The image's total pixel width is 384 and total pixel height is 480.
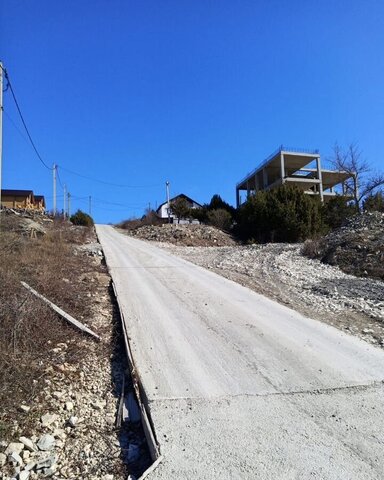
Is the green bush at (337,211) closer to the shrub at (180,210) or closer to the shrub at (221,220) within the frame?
the shrub at (221,220)

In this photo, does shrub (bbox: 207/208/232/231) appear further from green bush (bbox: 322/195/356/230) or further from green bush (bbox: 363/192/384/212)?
green bush (bbox: 363/192/384/212)

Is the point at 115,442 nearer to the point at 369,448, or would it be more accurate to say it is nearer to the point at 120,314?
the point at 369,448

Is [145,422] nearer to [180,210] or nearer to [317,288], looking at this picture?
[317,288]

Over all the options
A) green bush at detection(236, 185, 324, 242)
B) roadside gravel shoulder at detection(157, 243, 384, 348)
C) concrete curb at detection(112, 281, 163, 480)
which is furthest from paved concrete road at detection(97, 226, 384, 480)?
green bush at detection(236, 185, 324, 242)

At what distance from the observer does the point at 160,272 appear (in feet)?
45.4

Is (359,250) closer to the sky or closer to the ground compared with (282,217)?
closer to the ground

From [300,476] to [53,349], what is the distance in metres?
3.94

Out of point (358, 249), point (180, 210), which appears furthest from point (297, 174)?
point (358, 249)

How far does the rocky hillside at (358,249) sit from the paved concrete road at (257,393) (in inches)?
252

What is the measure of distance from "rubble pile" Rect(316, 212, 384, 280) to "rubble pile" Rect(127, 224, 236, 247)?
40.8ft

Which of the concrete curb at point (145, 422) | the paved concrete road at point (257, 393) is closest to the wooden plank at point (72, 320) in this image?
the paved concrete road at point (257, 393)

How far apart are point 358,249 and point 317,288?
5734 millimetres

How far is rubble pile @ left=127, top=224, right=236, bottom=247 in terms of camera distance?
30203mm

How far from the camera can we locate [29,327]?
5.78m
